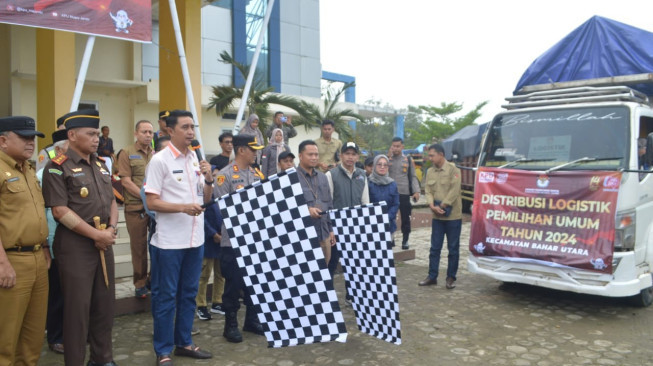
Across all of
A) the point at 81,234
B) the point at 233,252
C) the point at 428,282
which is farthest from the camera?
the point at 428,282

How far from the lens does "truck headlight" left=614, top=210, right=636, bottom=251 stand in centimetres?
550

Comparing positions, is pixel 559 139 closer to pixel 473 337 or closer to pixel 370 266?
pixel 473 337

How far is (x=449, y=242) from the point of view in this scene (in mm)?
7023

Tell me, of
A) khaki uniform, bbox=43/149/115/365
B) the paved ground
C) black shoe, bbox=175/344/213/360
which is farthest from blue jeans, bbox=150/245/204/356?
khaki uniform, bbox=43/149/115/365

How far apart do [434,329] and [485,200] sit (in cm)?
204

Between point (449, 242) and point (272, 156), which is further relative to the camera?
point (272, 156)

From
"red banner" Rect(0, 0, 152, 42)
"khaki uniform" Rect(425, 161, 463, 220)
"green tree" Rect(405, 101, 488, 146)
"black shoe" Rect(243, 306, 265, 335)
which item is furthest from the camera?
"green tree" Rect(405, 101, 488, 146)

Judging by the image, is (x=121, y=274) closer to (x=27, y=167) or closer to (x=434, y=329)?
(x=27, y=167)

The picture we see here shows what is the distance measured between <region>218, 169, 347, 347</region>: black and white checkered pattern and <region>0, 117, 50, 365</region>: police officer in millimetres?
1331

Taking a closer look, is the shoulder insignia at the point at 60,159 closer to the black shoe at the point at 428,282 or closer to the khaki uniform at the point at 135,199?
the khaki uniform at the point at 135,199

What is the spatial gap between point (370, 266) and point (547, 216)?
2.68m

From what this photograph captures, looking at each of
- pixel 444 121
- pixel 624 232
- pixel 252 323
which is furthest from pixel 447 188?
pixel 444 121

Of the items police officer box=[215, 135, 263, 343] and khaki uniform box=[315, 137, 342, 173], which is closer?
police officer box=[215, 135, 263, 343]

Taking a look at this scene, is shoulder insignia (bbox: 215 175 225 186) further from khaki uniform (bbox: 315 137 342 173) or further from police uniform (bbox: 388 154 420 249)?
police uniform (bbox: 388 154 420 249)
